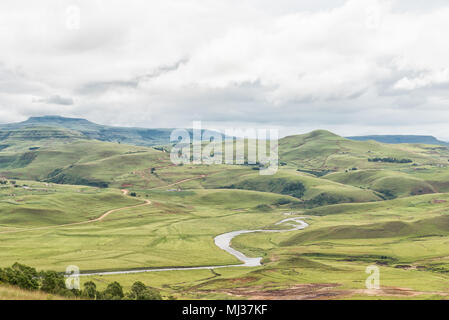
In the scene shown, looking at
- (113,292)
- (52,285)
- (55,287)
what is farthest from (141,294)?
(52,285)

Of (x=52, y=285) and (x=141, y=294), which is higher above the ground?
(x=52, y=285)

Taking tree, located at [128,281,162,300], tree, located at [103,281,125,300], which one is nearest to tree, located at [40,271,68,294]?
tree, located at [103,281,125,300]

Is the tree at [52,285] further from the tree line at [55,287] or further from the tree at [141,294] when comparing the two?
the tree at [141,294]

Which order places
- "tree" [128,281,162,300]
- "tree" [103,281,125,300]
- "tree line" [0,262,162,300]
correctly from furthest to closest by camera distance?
"tree" [128,281,162,300] → "tree" [103,281,125,300] → "tree line" [0,262,162,300]

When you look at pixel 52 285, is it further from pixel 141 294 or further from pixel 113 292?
pixel 141 294

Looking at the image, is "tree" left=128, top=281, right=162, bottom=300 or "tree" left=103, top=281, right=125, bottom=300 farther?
"tree" left=128, top=281, right=162, bottom=300

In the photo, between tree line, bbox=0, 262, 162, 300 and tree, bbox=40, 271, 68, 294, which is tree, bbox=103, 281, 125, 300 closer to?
tree line, bbox=0, 262, 162, 300

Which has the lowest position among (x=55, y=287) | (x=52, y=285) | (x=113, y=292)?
(x=113, y=292)

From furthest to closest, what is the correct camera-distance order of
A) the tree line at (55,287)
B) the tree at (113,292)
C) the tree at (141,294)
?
the tree at (141,294) → the tree at (113,292) → the tree line at (55,287)

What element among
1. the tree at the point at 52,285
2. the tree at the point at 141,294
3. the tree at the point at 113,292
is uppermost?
the tree at the point at 52,285

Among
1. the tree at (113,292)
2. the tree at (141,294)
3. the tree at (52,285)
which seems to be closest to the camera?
the tree at (52,285)

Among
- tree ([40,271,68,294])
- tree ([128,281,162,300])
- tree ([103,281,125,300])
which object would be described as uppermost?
tree ([40,271,68,294])

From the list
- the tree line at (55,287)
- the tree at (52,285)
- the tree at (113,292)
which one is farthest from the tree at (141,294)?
the tree at (52,285)
